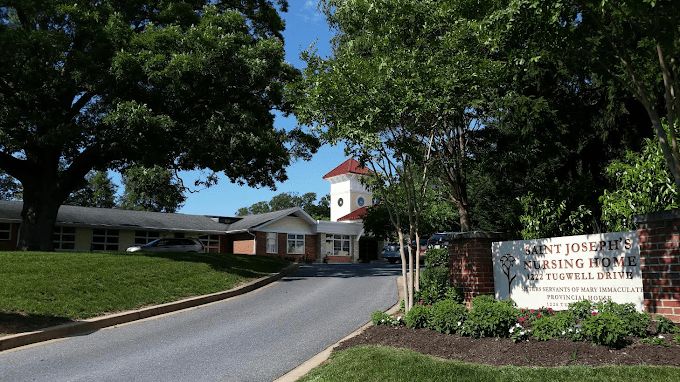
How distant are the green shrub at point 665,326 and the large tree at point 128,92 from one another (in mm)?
15085

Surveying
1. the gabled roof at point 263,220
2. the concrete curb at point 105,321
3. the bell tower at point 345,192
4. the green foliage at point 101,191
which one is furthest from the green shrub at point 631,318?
the green foliage at point 101,191

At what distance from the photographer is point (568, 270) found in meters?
7.86

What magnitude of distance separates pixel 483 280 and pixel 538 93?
637 centimetres

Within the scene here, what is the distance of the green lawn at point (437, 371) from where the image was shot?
5.03m

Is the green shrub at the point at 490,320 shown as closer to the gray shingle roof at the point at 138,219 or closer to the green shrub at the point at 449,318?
the green shrub at the point at 449,318

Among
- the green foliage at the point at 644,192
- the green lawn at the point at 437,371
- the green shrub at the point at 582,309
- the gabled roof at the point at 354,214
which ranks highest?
the gabled roof at the point at 354,214

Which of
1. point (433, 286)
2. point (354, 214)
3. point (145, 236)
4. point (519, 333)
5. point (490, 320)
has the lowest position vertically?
point (519, 333)

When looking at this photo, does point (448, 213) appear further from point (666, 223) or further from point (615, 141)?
point (666, 223)

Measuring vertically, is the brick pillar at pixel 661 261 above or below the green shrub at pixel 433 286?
above

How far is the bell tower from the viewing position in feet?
167

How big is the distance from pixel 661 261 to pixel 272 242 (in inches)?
1357

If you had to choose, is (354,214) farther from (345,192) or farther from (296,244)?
(296,244)

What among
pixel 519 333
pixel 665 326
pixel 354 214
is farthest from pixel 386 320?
pixel 354 214

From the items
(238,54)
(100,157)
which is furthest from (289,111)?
(100,157)
